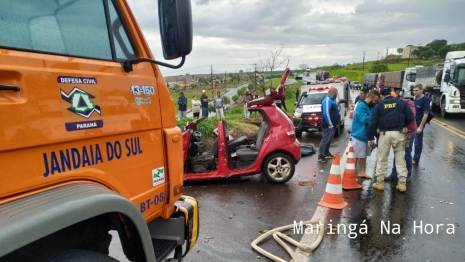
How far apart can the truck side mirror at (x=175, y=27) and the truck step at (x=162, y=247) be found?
4.64ft

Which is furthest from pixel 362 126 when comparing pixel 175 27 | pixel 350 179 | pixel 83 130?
pixel 83 130

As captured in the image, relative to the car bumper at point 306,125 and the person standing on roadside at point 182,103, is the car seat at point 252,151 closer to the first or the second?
the car bumper at point 306,125

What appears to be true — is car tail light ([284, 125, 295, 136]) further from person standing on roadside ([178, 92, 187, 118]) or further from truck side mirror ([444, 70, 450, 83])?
truck side mirror ([444, 70, 450, 83])

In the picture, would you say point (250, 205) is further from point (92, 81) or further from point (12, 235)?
point (12, 235)

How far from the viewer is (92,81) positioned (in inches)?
71.7

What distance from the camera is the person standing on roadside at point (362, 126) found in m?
6.53

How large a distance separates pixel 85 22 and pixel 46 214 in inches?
44.7

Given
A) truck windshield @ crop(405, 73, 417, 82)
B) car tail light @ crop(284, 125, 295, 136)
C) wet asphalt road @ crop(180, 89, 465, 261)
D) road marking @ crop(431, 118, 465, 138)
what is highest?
truck windshield @ crop(405, 73, 417, 82)

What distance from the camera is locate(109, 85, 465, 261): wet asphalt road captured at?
3734mm

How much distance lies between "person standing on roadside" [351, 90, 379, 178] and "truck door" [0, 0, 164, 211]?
205 inches

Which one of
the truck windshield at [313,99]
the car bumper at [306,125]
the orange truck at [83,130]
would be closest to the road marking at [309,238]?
the orange truck at [83,130]

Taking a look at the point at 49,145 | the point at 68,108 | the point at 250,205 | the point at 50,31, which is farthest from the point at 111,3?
the point at 250,205

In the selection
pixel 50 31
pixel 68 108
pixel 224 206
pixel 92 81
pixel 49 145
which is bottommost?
pixel 224 206

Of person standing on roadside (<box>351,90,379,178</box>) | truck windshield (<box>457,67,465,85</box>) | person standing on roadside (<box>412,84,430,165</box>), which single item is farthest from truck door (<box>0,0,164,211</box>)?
truck windshield (<box>457,67,465,85</box>)
